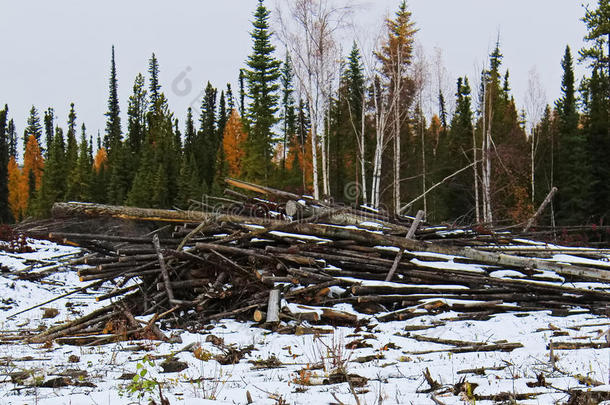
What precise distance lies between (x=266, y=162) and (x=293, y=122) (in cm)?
1525

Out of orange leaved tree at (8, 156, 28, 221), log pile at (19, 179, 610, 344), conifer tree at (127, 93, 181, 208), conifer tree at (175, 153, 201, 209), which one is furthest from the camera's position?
orange leaved tree at (8, 156, 28, 221)

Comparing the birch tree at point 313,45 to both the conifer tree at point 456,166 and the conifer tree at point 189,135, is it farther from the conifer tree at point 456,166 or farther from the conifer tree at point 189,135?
the conifer tree at point 189,135

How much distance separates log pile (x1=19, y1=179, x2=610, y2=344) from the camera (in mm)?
6301

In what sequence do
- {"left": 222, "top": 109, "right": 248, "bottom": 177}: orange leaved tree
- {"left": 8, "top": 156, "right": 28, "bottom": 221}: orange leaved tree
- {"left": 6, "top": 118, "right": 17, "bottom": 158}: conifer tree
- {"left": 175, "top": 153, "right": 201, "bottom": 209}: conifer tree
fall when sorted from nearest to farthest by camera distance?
1. {"left": 175, "top": 153, "right": 201, "bottom": 209}: conifer tree
2. {"left": 222, "top": 109, "right": 248, "bottom": 177}: orange leaved tree
3. {"left": 8, "top": 156, "right": 28, "bottom": 221}: orange leaved tree
4. {"left": 6, "top": 118, "right": 17, "bottom": 158}: conifer tree

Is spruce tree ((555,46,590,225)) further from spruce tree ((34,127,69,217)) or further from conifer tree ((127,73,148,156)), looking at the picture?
spruce tree ((34,127,69,217))

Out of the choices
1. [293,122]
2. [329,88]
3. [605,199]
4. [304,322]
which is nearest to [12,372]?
[304,322]

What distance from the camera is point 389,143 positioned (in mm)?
33031

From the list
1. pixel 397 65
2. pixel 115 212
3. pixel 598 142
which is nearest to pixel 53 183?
pixel 397 65

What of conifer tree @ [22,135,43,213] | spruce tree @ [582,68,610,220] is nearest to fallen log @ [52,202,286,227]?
spruce tree @ [582,68,610,220]

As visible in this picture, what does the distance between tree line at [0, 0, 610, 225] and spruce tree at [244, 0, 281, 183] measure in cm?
8

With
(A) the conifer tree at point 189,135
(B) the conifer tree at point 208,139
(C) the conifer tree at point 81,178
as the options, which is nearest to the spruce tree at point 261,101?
(B) the conifer tree at point 208,139

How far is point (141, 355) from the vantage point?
4.93 meters

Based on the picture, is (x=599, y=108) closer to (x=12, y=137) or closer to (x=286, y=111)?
(x=286, y=111)

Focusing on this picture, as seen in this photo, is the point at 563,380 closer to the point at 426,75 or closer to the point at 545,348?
the point at 545,348
